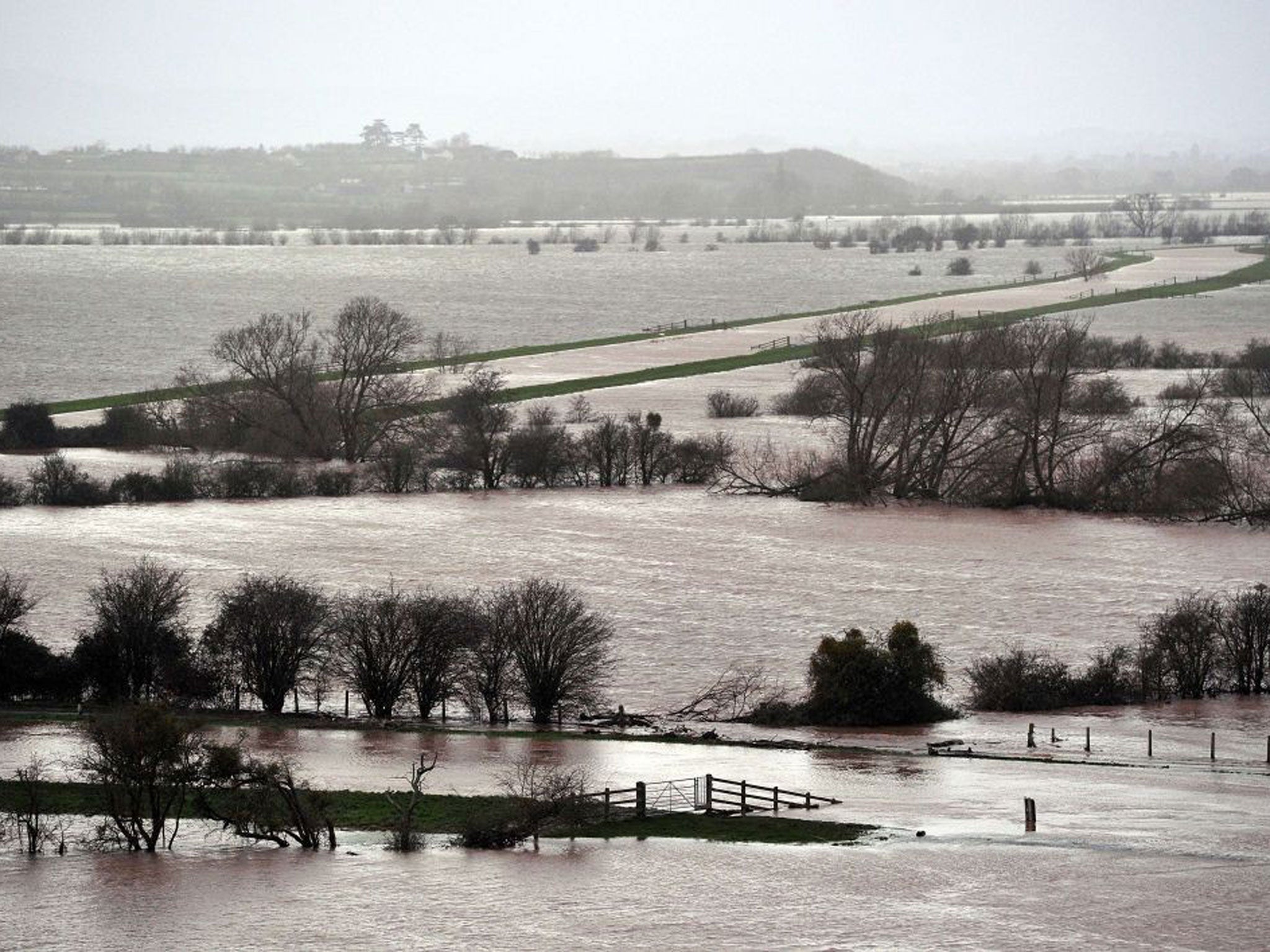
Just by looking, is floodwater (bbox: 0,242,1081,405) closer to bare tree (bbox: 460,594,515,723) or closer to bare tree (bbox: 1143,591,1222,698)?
bare tree (bbox: 460,594,515,723)

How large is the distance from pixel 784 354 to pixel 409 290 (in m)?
44.4

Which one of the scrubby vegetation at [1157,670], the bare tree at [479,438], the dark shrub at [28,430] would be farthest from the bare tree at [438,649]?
the dark shrub at [28,430]

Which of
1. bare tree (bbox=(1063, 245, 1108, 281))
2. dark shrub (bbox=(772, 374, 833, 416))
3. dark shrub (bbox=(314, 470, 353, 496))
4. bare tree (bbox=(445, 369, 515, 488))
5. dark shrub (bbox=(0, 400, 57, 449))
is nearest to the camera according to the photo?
dark shrub (bbox=(314, 470, 353, 496))

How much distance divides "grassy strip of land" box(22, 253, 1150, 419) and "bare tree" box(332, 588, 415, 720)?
27.9 m

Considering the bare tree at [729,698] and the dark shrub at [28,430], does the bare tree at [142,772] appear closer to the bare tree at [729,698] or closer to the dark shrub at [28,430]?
the bare tree at [729,698]

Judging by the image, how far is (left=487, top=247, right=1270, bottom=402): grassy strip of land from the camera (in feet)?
207

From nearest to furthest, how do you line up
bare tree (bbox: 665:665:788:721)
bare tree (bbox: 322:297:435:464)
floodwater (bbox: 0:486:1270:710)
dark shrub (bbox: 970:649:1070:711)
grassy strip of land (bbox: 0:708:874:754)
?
grassy strip of land (bbox: 0:708:874:754)
bare tree (bbox: 665:665:788:721)
dark shrub (bbox: 970:649:1070:711)
floodwater (bbox: 0:486:1270:710)
bare tree (bbox: 322:297:435:464)

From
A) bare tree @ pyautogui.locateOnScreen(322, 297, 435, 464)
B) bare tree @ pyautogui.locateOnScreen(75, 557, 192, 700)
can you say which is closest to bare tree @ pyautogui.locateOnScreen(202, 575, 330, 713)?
bare tree @ pyautogui.locateOnScreen(75, 557, 192, 700)

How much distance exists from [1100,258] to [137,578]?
91.4 m

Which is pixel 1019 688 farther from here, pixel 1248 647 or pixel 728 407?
pixel 728 407

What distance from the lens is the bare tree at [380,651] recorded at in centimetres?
2786

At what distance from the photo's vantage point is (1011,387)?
158 feet

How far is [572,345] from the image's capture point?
79.1 meters

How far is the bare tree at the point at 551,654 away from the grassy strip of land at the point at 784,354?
2807 centimetres
